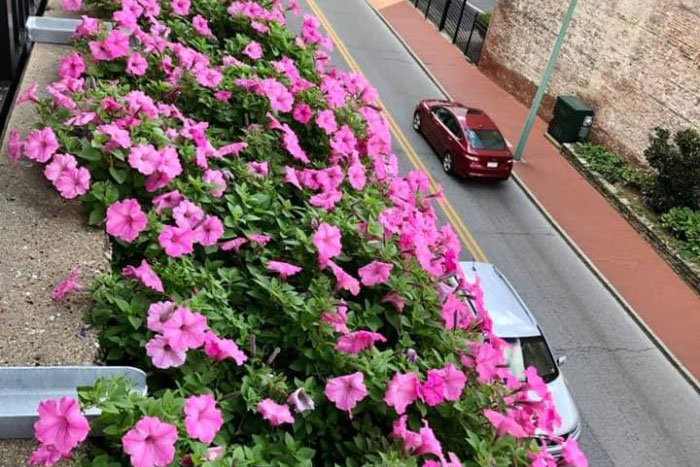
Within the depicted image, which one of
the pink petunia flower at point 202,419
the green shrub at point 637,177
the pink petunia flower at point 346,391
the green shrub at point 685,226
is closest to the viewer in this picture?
the pink petunia flower at point 202,419

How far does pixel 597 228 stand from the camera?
16.4 meters

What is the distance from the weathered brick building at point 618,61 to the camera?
17.0 metres

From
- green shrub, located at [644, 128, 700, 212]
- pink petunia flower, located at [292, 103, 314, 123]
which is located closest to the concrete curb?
green shrub, located at [644, 128, 700, 212]

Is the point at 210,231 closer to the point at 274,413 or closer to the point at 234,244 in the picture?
the point at 234,244

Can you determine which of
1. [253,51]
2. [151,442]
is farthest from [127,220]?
[253,51]

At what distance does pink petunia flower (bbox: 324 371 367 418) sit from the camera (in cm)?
304

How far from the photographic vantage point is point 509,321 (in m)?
9.76

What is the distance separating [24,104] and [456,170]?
13.2 meters

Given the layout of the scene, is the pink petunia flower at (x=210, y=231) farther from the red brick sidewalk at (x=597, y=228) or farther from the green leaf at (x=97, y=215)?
the red brick sidewalk at (x=597, y=228)

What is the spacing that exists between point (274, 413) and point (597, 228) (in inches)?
583

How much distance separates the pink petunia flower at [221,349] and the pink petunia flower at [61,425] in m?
0.69

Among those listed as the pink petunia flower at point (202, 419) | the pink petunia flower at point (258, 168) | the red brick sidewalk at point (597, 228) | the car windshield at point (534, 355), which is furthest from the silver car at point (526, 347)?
the pink petunia flower at point (202, 419)

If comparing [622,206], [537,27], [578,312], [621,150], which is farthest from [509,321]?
[537,27]

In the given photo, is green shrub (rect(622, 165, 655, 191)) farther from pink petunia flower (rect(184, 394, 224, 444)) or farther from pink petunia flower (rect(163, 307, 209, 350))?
pink petunia flower (rect(184, 394, 224, 444))
